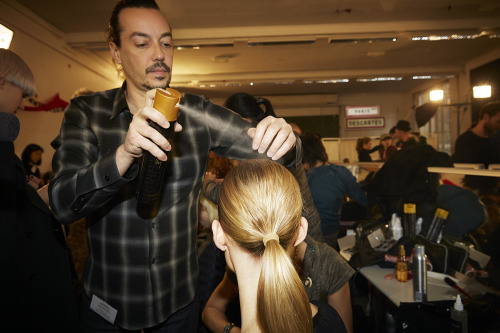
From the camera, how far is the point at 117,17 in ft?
4.05

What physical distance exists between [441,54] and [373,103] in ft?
17.8

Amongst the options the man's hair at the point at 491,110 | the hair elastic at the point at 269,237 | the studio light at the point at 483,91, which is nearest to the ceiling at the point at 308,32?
the studio light at the point at 483,91

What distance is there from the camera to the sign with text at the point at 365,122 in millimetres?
13688

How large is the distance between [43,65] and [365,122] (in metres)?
12.2

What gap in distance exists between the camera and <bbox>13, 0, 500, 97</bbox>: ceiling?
5355 mm

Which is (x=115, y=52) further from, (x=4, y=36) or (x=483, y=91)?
(x=483, y=91)

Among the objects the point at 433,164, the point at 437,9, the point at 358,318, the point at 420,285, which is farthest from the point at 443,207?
the point at 437,9

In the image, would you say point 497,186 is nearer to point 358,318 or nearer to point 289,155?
point 358,318

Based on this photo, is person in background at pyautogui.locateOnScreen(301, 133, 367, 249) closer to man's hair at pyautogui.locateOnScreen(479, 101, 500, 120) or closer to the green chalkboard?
man's hair at pyautogui.locateOnScreen(479, 101, 500, 120)

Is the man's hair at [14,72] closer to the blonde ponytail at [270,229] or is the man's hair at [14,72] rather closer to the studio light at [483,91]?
the blonde ponytail at [270,229]

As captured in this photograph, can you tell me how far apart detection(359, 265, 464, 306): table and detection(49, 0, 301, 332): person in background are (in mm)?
1232

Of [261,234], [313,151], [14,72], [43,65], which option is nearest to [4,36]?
[14,72]

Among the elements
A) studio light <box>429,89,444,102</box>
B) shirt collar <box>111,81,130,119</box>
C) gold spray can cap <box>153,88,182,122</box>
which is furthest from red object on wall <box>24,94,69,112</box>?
studio light <box>429,89,444,102</box>

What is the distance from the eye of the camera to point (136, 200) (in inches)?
45.8
